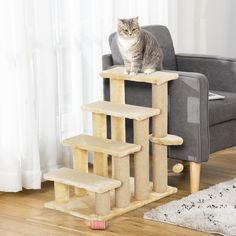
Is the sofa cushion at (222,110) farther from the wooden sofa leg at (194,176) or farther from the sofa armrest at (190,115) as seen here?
the wooden sofa leg at (194,176)

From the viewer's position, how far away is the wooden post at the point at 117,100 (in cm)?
376

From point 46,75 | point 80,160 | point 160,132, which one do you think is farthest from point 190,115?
point 46,75

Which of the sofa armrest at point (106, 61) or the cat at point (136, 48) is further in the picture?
the sofa armrest at point (106, 61)

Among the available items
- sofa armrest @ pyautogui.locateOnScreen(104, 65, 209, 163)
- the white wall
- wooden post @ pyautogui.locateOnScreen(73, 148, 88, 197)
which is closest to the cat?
sofa armrest @ pyautogui.locateOnScreen(104, 65, 209, 163)

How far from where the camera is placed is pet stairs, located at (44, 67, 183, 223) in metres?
3.53

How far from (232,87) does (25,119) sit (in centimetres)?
137

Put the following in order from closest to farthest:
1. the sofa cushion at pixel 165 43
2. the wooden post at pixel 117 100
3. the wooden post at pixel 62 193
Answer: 1. the wooden post at pixel 62 193
2. the wooden post at pixel 117 100
3. the sofa cushion at pixel 165 43

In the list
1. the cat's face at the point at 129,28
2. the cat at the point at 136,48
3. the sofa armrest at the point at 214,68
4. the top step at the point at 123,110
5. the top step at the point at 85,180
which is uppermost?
the cat's face at the point at 129,28

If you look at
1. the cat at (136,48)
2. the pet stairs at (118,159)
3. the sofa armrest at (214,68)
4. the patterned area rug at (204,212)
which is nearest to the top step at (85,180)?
the pet stairs at (118,159)

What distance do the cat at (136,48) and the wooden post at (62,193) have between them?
0.74 m

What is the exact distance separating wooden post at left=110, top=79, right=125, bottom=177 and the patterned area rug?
48 centimetres

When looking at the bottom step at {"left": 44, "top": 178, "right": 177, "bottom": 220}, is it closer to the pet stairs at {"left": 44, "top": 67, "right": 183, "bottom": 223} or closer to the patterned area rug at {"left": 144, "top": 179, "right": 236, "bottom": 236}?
the pet stairs at {"left": 44, "top": 67, "right": 183, "bottom": 223}

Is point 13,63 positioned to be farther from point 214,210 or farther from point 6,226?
point 214,210

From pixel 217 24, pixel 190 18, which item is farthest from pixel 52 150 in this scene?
pixel 217 24
